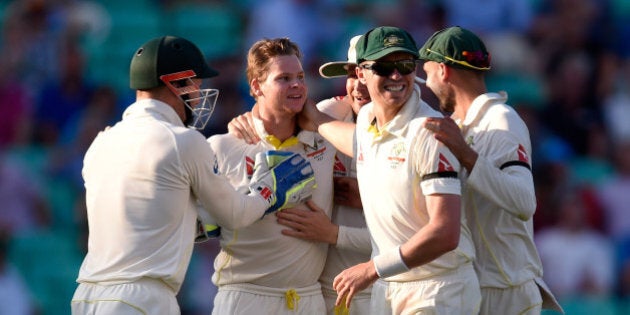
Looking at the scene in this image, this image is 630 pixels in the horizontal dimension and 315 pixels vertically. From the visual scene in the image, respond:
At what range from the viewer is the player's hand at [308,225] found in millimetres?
5695

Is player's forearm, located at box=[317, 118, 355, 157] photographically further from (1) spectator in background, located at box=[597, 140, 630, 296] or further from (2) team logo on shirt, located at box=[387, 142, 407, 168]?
(1) spectator in background, located at box=[597, 140, 630, 296]

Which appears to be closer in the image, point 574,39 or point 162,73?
point 162,73

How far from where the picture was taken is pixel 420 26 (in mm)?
10203

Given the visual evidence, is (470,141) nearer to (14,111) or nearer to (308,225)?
(308,225)

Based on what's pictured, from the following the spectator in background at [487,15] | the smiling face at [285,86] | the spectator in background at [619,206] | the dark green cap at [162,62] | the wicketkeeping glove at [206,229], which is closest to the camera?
the dark green cap at [162,62]

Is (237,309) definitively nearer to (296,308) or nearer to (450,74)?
(296,308)

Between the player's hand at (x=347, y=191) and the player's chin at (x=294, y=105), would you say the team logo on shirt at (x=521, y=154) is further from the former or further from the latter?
the player's chin at (x=294, y=105)

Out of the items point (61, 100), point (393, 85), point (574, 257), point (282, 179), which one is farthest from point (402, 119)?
point (61, 100)

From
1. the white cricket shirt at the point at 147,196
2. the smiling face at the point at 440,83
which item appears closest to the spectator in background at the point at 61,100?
the white cricket shirt at the point at 147,196

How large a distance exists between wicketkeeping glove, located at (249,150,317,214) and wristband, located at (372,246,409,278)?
2.74 ft

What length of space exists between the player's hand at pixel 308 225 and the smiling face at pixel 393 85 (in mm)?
Result: 902

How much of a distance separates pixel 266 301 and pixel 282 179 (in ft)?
2.04

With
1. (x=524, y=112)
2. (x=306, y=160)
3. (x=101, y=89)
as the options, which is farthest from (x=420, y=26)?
(x=306, y=160)

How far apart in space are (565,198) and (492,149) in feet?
15.4
